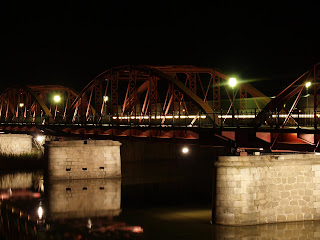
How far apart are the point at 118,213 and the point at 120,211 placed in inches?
29.7

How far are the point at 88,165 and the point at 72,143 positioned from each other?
2741mm

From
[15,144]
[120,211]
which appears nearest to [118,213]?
[120,211]

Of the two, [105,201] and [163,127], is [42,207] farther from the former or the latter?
[163,127]

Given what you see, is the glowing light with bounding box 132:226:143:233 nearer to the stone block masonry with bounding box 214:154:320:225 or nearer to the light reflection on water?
the light reflection on water

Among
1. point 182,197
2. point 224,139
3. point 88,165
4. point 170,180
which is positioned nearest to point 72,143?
point 88,165

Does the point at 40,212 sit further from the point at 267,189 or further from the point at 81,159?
A: the point at 267,189

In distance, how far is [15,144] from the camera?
72.7m

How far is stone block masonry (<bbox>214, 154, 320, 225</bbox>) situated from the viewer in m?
29.7

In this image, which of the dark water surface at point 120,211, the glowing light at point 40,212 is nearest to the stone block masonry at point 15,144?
the dark water surface at point 120,211

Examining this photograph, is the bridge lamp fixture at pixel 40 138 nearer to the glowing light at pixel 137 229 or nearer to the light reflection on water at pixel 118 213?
the light reflection on water at pixel 118 213

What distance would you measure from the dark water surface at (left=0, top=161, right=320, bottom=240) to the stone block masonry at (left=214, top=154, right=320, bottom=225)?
2.13 ft

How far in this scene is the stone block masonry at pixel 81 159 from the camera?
53.8 metres

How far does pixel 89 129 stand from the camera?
5138 cm

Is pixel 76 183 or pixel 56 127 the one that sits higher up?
pixel 56 127
